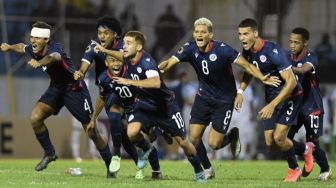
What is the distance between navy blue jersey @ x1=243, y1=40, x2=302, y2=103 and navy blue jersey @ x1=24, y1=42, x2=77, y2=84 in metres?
2.81

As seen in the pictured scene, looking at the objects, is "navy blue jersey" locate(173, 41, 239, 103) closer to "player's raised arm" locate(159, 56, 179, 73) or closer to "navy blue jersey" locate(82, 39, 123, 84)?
"player's raised arm" locate(159, 56, 179, 73)

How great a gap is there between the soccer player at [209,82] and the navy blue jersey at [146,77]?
706mm

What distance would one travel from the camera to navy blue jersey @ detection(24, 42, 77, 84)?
17.8m

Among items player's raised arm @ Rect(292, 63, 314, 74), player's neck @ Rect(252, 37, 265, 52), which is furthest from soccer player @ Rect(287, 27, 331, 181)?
player's neck @ Rect(252, 37, 265, 52)

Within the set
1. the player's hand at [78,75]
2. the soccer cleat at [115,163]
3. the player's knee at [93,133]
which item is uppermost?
the player's hand at [78,75]

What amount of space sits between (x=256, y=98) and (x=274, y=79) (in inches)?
447

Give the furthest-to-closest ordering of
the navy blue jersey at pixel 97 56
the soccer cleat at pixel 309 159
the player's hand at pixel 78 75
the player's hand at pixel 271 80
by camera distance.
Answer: the soccer cleat at pixel 309 159 → the navy blue jersey at pixel 97 56 → the player's hand at pixel 78 75 → the player's hand at pixel 271 80

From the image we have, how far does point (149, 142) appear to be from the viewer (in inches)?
675

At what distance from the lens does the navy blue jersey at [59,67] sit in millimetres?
17781

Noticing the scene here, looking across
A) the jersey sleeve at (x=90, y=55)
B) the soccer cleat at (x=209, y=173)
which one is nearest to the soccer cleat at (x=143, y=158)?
the soccer cleat at (x=209, y=173)

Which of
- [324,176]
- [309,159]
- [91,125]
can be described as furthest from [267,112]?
[91,125]

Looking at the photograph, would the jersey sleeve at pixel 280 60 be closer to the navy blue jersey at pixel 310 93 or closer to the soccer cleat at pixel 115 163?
the navy blue jersey at pixel 310 93

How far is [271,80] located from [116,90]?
2.38 meters

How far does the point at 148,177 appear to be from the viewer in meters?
17.7
